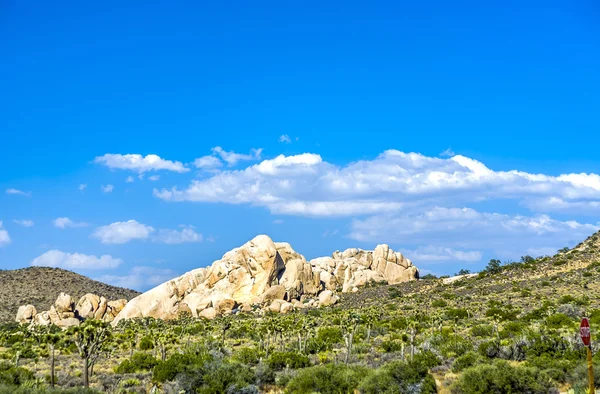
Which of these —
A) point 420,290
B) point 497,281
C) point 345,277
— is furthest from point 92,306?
point 497,281

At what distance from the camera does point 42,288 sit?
329 feet

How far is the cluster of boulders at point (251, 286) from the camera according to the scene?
7775 centimetres

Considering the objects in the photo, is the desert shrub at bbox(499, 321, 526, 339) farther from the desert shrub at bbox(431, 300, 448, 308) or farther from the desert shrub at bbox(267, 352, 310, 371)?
the desert shrub at bbox(431, 300, 448, 308)

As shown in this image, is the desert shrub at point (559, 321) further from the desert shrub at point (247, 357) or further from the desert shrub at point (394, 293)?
the desert shrub at point (394, 293)

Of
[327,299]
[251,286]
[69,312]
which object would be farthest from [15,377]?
[251,286]

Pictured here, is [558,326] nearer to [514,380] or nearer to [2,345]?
[514,380]

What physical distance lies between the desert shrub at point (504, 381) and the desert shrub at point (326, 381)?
3.86m

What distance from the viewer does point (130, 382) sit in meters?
25.5

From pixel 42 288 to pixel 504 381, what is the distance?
9967 cm

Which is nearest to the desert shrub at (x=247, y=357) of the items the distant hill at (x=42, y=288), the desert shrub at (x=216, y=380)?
the desert shrub at (x=216, y=380)

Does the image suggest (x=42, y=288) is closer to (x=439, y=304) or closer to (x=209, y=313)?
(x=209, y=313)

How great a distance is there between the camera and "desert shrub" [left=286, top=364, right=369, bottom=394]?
20.0 metres

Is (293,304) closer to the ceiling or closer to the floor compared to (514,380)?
closer to the ceiling

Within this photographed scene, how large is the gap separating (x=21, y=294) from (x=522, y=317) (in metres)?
86.4
